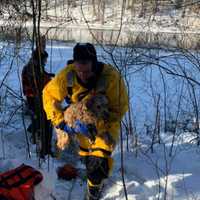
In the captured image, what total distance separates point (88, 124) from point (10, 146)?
6.91ft

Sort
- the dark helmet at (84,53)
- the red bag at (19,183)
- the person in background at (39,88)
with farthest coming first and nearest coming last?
the person in background at (39,88) < the dark helmet at (84,53) < the red bag at (19,183)

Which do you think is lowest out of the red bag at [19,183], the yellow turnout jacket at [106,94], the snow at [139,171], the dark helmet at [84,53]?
the snow at [139,171]

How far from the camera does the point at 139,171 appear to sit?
4.81m

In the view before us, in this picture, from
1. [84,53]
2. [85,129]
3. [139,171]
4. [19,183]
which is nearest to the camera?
[19,183]

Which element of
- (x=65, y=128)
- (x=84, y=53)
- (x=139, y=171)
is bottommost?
(x=139, y=171)

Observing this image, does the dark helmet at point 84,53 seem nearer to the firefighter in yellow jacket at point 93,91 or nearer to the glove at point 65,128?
the firefighter in yellow jacket at point 93,91

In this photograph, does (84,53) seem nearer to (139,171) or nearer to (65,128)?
(65,128)

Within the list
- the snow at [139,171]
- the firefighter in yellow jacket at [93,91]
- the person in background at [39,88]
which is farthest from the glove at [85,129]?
the person in background at [39,88]

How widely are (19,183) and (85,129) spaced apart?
29.0 inches

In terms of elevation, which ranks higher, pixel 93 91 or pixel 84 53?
pixel 84 53

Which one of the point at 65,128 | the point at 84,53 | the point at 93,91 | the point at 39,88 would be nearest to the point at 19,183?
the point at 65,128

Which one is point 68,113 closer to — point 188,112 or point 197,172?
Result: point 197,172

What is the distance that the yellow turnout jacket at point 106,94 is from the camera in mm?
3820

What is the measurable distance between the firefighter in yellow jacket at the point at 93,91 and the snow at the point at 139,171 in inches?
15.9
